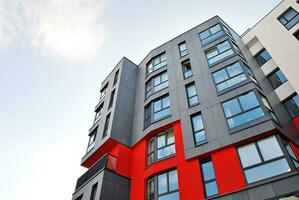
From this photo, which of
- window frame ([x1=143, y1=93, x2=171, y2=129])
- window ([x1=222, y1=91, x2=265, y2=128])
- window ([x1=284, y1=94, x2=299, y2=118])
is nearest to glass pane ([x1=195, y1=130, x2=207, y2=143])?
window ([x1=222, y1=91, x2=265, y2=128])

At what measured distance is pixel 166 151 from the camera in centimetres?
1614

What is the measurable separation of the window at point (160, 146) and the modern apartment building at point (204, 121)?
0.24ft

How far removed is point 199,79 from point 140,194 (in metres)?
8.87

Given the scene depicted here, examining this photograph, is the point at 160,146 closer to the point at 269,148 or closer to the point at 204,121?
the point at 204,121

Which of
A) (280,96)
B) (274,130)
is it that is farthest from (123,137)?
(280,96)

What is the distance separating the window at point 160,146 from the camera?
52.7ft

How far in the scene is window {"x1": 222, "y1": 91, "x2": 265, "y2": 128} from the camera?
45.1 feet

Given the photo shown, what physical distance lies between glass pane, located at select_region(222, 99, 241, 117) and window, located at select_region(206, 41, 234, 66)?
15.0 ft

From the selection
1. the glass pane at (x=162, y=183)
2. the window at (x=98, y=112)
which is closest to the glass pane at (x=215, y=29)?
the window at (x=98, y=112)

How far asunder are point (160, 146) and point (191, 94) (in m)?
4.39

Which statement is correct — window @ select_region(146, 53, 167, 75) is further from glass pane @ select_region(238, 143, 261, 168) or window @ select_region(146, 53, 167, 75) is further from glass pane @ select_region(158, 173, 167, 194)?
glass pane @ select_region(238, 143, 261, 168)

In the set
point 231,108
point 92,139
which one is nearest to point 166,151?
point 231,108

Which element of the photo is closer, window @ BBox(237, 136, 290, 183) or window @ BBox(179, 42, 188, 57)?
window @ BBox(237, 136, 290, 183)

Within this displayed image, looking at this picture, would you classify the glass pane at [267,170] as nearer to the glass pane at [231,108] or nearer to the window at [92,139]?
the glass pane at [231,108]
